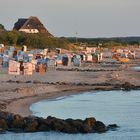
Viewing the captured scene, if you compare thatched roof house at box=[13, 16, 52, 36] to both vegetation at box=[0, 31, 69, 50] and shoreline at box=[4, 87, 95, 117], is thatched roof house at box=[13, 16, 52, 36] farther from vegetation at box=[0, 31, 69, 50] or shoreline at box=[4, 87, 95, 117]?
shoreline at box=[4, 87, 95, 117]

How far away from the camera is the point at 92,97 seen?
33.8 metres

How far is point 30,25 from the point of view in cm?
10088

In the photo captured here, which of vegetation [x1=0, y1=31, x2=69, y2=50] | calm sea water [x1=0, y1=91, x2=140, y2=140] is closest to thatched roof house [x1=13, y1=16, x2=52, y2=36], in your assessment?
vegetation [x1=0, y1=31, x2=69, y2=50]

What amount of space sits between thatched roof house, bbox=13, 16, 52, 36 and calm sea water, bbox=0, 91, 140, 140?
2545 inches

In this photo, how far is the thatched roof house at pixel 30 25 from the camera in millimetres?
100375

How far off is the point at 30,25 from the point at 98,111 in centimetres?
7439

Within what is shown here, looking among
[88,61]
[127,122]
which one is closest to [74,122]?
[127,122]

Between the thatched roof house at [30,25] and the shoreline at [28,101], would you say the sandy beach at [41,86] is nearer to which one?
the shoreline at [28,101]

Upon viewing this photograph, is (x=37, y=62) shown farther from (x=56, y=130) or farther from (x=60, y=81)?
(x=56, y=130)

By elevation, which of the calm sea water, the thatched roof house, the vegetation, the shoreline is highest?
the thatched roof house

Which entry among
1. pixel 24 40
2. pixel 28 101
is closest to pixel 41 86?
pixel 28 101

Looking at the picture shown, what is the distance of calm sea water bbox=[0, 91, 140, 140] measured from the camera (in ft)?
64.5

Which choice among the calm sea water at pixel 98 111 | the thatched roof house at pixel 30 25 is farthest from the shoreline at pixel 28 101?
the thatched roof house at pixel 30 25

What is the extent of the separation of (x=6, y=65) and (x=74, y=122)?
92.9ft
